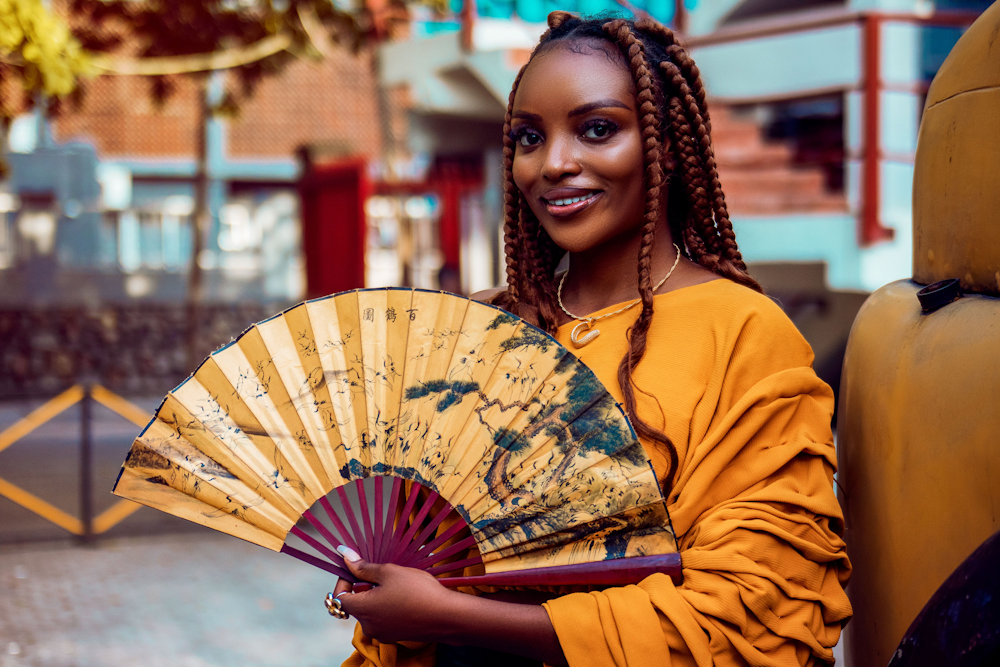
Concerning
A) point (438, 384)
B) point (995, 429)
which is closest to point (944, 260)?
point (995, 429)

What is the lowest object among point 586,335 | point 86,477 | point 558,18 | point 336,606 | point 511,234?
point 86,477

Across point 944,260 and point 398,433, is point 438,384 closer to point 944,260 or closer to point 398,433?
point 398,433

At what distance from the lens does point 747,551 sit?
4.61 ft

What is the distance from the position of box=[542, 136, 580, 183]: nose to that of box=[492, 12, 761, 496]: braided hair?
0.13 metres

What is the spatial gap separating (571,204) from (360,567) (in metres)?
0.72

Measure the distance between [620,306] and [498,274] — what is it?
1071 centimetres

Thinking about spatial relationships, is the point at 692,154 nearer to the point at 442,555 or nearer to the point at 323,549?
the point at 442,555

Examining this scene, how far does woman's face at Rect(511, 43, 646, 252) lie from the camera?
5.42 feet

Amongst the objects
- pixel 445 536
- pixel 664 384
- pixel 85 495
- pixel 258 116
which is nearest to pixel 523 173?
pixel 664 384

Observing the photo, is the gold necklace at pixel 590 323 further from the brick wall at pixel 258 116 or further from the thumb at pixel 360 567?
the brick wall at pixel 258 116

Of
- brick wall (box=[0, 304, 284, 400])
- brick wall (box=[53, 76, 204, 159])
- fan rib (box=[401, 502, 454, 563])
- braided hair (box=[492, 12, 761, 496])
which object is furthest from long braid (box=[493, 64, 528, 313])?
brick wall (box=[53, 76, 204, 159])

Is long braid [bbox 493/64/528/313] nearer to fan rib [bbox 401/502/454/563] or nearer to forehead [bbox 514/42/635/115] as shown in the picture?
forehead [bbox 514/42/635/115]

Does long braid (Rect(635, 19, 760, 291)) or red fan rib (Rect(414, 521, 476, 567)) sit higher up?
long braid (Rect(635, 19, 760, 291))

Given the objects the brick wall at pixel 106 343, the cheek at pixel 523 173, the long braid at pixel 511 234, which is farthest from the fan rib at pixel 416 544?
the brick wall at pixel 106 343
